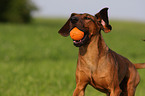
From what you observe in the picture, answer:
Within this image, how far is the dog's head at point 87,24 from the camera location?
3.52 metres

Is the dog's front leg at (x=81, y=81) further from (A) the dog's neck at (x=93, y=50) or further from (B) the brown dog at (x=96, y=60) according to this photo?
(A) the dog's neck at (x=93, y=50)

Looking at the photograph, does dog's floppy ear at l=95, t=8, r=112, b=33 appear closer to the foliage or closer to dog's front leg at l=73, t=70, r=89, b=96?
dog's front leg at l=73, t=70, r=89, b=96

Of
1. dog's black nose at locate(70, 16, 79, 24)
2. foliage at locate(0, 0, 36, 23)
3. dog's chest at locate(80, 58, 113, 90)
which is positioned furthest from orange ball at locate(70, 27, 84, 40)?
foliage at locate(0, 0, 36, 23)

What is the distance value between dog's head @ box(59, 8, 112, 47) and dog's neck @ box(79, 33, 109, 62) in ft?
0.43

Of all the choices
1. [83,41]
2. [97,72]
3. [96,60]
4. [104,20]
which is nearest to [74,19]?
[83,41]

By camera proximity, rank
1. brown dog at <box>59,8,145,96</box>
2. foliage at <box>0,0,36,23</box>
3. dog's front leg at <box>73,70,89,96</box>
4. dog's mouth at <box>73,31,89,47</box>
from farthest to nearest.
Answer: foliage at <box>0,0,36,23</box>
dog's front leg at <box>73,70,89,96</box>
brown dog at <box>59,8,145,96</box>
dog's mouth at <box>73,31,89,47</box>

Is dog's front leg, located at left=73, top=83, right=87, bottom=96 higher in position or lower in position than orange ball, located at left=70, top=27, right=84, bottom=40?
→ lower

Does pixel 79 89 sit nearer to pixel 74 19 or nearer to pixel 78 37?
pixel 78 37

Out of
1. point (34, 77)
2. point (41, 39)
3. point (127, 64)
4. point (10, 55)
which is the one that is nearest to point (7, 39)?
point (41, 39)

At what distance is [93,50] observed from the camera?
385cm

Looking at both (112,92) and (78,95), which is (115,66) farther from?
(78,95)

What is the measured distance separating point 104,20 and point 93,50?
1.52 ft

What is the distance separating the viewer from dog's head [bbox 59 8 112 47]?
11.5 ft

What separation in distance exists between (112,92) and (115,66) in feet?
1.27
